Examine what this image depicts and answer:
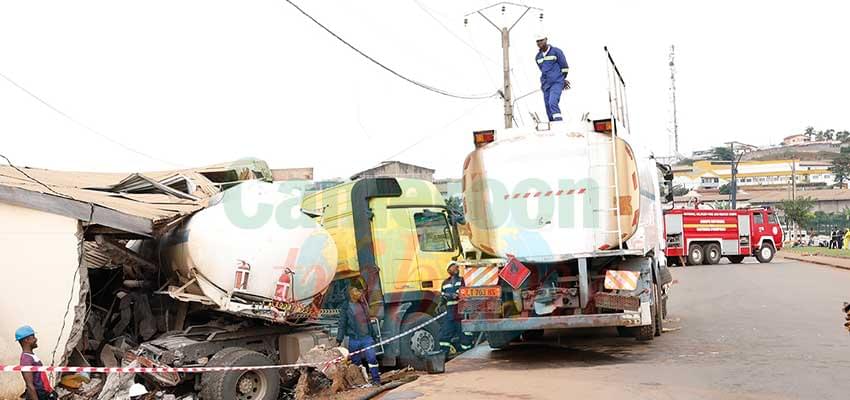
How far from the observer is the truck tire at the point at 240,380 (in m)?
9.16

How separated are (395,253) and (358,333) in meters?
1.87

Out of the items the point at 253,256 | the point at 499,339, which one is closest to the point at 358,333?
the point at 253,256

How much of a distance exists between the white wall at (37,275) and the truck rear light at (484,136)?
16.9ft

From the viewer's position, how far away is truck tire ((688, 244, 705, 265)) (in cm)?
3541

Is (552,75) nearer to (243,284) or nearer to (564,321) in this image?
(564,321)

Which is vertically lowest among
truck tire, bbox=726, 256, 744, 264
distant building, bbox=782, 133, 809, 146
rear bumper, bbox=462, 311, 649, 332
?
truck tire, bbox=726, 256, 744, 264

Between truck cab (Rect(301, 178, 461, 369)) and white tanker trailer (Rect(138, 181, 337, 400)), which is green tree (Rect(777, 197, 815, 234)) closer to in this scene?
truck cab (Rect(301, 178, 461, 369))

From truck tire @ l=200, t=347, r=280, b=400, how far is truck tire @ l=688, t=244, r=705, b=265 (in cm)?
2888

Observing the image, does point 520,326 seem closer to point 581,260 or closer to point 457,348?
point 581,260

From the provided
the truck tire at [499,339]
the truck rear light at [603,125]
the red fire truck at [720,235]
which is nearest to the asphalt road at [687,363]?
the truck tire at [499,339]

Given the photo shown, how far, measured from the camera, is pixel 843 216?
258ft

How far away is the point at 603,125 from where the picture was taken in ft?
33.9

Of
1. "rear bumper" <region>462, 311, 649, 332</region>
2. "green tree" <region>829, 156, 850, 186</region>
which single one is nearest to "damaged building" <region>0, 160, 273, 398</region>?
"rear bumper" <region>462, 311, 649, 332</region>

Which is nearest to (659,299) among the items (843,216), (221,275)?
(221,275)
